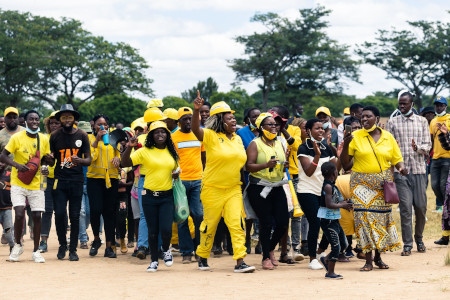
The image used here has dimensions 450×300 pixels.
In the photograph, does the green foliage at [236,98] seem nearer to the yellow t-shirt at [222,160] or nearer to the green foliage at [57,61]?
the green foliage at [57,61]

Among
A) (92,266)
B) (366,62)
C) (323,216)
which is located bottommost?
(92,266)

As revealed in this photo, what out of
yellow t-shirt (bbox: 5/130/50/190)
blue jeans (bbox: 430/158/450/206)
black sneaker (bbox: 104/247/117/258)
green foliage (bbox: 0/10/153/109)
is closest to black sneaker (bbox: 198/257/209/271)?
black sneaker (bbox: 104/247/117/258)

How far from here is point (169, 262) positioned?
11539 millimetres

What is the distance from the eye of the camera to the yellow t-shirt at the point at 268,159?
11.1 m

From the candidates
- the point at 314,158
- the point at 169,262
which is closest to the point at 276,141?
the point at 314,158

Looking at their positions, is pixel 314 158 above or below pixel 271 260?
above

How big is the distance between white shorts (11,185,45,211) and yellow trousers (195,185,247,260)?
99.1 inches

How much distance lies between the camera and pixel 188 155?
12.4 meters

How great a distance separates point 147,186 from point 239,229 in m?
1.37

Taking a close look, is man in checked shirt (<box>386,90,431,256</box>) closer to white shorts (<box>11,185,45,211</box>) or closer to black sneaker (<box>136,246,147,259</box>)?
black sneaker (<box>136,246,147,259</box>)

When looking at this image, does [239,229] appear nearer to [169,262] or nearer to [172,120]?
[169,262]

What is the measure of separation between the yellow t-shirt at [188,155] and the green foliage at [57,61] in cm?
4788

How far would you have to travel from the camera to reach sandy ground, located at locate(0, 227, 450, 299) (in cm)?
915

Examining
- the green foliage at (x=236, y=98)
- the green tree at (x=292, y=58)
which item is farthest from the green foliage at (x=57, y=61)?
the green foliage at (x=236, y=98)
